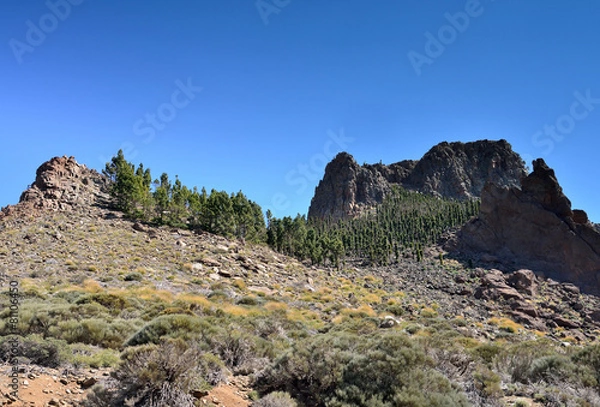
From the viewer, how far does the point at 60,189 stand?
46.3 meters

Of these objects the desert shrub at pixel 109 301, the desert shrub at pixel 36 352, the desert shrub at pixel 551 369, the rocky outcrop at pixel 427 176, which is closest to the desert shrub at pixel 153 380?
the desert shrub at pixel 36 352

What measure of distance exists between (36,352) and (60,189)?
4668 centimetres

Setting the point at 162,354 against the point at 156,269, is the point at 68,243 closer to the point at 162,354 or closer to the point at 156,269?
the point at 156,269

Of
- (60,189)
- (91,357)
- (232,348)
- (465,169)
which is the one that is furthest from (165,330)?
(465,169)

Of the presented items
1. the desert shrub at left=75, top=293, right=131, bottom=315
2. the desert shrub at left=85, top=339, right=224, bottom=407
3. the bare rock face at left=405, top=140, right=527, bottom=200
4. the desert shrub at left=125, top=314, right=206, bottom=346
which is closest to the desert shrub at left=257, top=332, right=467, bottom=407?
the desert shrub at left=85, top=339, right=224, bottom=407

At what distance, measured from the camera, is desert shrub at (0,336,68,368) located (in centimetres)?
741

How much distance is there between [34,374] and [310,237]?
66666 millimetres

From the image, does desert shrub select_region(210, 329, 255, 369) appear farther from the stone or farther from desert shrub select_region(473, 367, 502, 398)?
the stone

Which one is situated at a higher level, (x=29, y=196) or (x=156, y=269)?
(x=29, y=196)

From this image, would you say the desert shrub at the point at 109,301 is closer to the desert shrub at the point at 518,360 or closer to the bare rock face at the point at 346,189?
the desert shrub at the point at 518,360

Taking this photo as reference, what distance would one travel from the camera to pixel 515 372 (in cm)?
970

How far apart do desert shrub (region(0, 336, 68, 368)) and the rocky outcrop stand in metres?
153

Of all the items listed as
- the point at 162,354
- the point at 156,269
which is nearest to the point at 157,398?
the point at 162,354

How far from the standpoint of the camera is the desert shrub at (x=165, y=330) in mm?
8773
